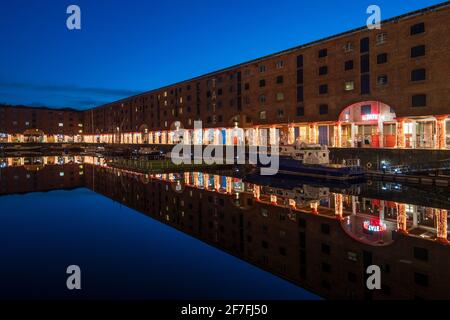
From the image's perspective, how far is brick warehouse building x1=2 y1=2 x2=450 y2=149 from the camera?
121 feet

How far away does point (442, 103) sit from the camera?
1411 inches

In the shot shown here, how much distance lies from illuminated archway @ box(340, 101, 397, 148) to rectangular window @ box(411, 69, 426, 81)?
14.7 feet

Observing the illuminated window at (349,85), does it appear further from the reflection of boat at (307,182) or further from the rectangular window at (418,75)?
the reflection of boat at (307,182)

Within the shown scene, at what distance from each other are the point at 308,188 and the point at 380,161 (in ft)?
48.2

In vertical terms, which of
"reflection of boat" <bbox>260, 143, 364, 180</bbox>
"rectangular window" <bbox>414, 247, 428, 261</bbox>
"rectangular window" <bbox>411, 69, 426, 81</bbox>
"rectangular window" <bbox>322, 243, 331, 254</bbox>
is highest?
"rectangular window" <bbox>411, 69, 426, 81</bbox>

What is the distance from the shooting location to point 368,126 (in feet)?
149

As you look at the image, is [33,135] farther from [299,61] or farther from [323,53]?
[323,53]

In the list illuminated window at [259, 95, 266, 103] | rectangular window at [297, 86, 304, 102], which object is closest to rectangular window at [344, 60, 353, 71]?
rectangular window at [297, 86, 304, 102]

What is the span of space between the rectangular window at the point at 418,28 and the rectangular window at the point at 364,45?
533 centimetres

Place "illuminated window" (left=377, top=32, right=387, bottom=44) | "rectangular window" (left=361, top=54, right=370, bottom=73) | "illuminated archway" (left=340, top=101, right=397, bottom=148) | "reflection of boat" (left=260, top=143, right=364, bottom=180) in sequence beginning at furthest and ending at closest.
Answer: "rectangular window" (left=361, top=54, right=370, bottom=73), "illuminated archway" (left=340, top=101, right=397, bottom=148), "illuminated window" (left=377, top=32, right=387, bottom=44), "reflection of boat" (left=260, top=143, right=364, bottom=180)

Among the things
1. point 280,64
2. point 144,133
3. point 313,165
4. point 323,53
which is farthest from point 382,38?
point 144,133

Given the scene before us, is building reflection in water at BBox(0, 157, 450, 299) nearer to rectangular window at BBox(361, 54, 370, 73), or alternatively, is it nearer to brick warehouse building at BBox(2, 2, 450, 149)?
brick warehouse building at BBox(2, 2, 450, 149)

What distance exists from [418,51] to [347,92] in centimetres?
934

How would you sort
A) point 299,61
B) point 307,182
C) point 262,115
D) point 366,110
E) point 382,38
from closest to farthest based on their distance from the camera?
point 307,182 < point 382,38 < point 366,110 < point 299,61 < point 262,115
